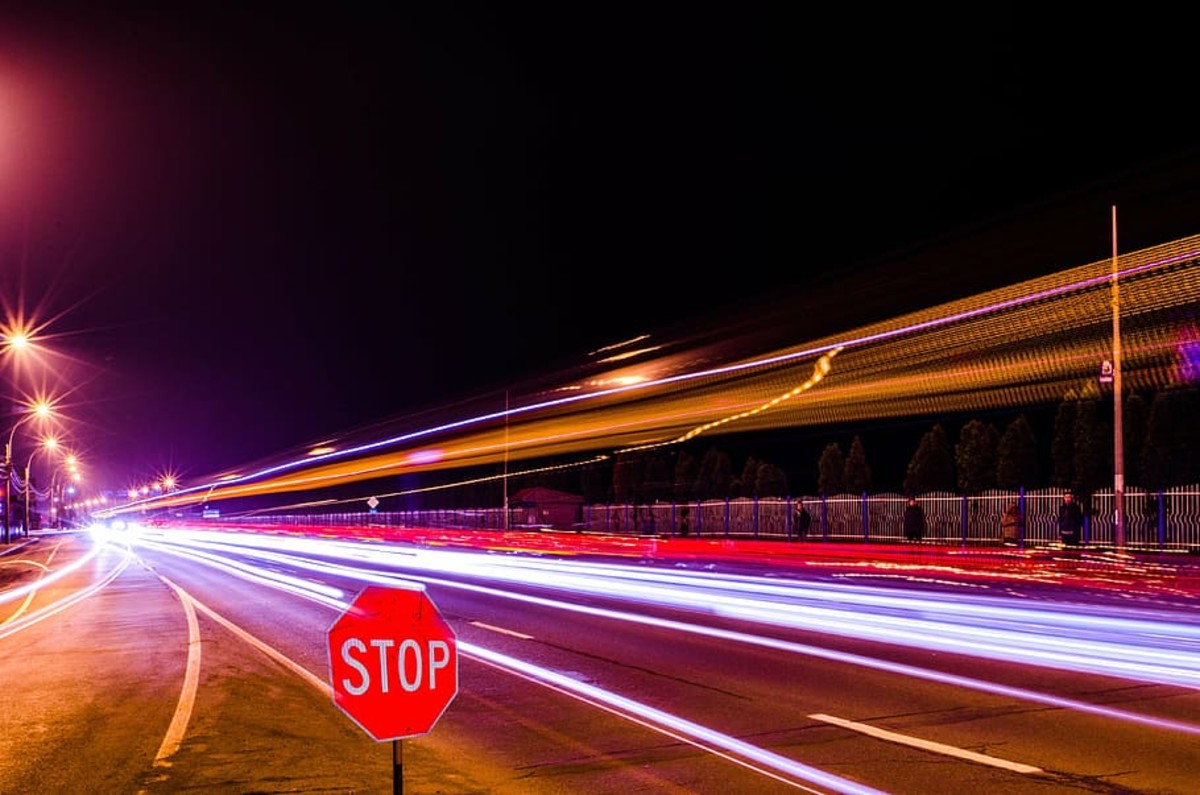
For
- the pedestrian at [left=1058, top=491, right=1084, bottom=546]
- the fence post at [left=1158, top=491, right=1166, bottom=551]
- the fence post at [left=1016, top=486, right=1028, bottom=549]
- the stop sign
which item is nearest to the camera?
the stop sign

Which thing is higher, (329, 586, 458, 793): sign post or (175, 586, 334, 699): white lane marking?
(329, 586, 458, 793): sign post

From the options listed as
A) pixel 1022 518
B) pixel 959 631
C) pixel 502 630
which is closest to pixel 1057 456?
pixel 1022 518

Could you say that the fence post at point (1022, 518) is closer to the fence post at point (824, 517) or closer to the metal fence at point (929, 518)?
the metal fence at point (929, 518)

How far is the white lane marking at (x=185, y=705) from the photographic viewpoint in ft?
25.4

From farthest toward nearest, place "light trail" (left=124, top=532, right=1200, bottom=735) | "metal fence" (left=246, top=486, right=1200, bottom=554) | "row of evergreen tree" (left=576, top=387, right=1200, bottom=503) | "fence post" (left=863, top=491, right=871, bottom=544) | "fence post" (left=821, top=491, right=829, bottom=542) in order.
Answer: "fence post" (left=821, top=491, right=829, bottom=542) < "fence post" (left=863, top=491, right=871, bottom=544) < "row of evergreen tree" (left=576, top=387, right=1200, bottom=503) < "metal fence" (left=246, top=486, right=1200, bottom=554) < "light trail" (left=124, top=532, right=1200, bottom=735)

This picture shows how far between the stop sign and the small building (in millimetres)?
52136

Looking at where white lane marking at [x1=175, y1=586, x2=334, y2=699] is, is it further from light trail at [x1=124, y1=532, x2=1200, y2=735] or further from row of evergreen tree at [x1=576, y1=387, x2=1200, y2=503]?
row of evergreen tree at [x1=576, y1=387, x2=1200, y2=503]

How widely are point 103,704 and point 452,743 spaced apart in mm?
3770

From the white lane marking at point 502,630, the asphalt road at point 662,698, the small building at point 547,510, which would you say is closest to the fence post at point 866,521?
the asphalt road at point 662,698

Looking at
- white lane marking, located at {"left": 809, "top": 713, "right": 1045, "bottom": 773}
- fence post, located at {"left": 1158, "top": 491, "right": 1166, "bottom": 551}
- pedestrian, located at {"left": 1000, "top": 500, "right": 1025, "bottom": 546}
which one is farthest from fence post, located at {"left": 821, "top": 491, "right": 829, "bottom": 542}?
white lane marking, located at {"left": 809, "top": 713, "right": 1045, "bottom": 773}

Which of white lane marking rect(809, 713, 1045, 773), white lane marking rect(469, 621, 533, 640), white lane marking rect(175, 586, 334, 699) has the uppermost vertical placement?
white lane marking rect(809, 713, 1045, 773)

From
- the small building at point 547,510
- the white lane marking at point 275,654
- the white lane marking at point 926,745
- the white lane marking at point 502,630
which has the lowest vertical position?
the small building at point 547,510

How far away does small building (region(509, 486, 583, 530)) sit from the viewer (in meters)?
59.0

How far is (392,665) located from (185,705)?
507 cm
